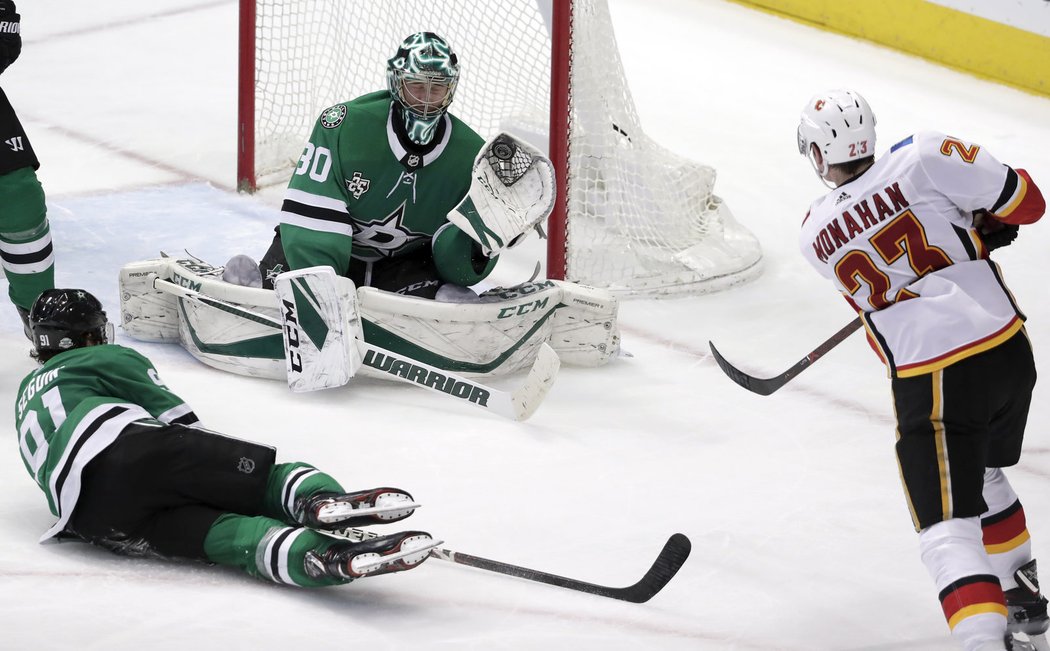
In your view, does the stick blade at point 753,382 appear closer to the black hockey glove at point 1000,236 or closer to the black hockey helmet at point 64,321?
the black hockey glove at point 1000,236

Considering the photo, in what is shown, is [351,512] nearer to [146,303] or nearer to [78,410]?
[78,410]

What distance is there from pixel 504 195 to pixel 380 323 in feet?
1.41

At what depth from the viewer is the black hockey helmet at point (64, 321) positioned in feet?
9.46

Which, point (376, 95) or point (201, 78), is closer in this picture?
point (376, 95)

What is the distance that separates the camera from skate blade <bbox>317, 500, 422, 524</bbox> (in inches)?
106

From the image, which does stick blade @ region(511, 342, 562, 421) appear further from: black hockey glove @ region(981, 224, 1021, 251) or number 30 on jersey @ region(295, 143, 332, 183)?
black hockey glove @ region(981, 224, 1021, 251)

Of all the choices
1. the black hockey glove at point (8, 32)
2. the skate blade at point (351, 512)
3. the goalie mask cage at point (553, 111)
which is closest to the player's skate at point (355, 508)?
the skate blade at point (351, 512)

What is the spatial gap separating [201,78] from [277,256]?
9.03 ft

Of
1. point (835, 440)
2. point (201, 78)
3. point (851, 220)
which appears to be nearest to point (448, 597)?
point (851, 220)

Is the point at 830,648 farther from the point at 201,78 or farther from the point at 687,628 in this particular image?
the point at 201,78

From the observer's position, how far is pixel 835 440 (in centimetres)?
373

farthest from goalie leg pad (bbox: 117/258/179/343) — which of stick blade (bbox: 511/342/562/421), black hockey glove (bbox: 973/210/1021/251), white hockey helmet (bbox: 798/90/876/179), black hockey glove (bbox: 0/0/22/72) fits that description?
black hockey glove (bbox: 973/210/1021/251)

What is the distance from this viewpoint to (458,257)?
151 inches

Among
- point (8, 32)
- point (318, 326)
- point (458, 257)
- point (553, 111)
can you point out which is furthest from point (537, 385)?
point (8, 32)
